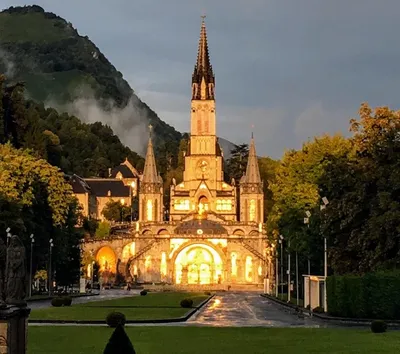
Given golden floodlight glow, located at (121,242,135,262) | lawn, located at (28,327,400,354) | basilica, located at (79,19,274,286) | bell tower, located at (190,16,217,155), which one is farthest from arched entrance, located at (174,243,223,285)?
lawn, located at (28,327,400,354)

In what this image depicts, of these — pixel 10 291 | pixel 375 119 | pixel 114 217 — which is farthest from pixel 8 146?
pixel 114 217

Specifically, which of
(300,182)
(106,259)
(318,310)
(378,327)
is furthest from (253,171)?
(378,327)

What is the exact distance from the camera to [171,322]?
39688 mm

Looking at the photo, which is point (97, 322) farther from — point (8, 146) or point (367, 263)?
point (8, 146)

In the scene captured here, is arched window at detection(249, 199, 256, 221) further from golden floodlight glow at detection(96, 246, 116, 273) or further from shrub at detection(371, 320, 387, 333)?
shrub at detection(371, 320, 387, 333)

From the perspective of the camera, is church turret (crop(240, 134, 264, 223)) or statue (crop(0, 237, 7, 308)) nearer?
statue (crop(0, 237, 7, 308))

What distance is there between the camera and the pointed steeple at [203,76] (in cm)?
16088

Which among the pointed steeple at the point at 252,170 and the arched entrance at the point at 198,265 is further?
the pointed steeple at the point at 252,170

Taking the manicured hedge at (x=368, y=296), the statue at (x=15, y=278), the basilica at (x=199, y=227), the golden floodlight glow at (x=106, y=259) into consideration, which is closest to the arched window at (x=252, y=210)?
the basilica at (x=199, y=227)

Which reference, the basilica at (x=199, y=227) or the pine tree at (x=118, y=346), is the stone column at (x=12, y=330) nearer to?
the pine tree at (x=118, y=346)

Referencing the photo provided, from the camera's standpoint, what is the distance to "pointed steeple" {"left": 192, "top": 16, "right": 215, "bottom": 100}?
161 metres

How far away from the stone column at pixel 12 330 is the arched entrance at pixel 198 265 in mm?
119506

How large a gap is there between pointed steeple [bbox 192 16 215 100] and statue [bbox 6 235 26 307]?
142 m

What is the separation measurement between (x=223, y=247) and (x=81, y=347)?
115 meters
